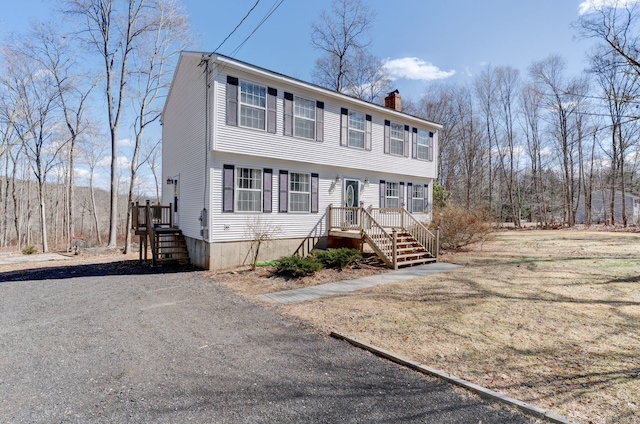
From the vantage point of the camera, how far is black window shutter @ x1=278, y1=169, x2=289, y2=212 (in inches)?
454

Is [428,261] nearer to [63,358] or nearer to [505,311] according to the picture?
[505,311]

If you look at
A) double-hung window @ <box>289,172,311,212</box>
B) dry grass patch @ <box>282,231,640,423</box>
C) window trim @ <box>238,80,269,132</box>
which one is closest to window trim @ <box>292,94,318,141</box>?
window trim @ <box>238,80,269,132</box>

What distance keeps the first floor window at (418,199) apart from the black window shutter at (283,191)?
25.6ft

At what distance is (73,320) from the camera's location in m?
5.69

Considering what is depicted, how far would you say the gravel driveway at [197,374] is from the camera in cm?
288

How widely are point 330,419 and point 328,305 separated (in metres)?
3.60

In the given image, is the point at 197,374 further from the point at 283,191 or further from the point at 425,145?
the point at 425,145

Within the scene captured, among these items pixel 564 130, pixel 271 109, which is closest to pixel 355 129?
pixel 271 109

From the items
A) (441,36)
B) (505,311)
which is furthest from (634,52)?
(505,311)

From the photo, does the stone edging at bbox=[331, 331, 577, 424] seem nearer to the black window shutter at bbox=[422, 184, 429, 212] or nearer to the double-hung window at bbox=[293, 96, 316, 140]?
the double-hung window at bbox=[293, 96, 316, 140]

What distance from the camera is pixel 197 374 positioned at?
3631mm

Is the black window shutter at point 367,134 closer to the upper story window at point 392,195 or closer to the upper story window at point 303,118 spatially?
the upper story window at point 392,195

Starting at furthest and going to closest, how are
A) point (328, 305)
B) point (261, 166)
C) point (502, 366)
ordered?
point (261, 166)
point (328, 305)
point (502, 366)

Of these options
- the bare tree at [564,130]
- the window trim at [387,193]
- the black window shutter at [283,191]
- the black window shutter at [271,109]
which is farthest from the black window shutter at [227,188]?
the bare tree at [564,130]
